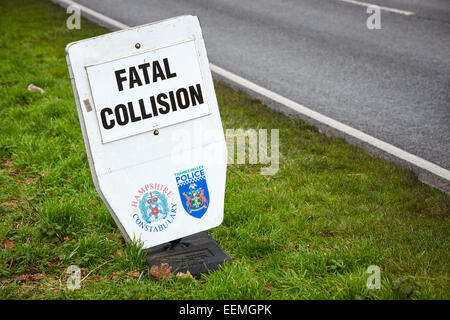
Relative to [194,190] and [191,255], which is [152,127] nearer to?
[194,190]

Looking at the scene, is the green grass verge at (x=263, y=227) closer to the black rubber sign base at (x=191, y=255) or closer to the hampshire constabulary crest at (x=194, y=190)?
the black rubber sign base at (x=191, y=255)

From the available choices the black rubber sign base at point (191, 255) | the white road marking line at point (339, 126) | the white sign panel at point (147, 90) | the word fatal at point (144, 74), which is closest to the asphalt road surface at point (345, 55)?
the white road marking line at point (339, 126)

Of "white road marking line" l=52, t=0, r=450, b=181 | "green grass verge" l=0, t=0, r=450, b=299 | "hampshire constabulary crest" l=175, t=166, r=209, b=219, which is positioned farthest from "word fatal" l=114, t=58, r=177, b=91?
"white road marking line" l=52, t=0, r=450, b=181

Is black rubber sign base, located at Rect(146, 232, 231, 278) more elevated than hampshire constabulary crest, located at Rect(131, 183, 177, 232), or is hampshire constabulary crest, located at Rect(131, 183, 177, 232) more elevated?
hampshire constabulary crest, located at Rect(131, 183, 177, 232)

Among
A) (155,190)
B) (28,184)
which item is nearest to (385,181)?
(155,190)

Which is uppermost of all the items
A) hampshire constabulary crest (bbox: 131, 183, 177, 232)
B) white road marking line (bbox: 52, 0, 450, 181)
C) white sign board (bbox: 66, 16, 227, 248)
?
white sign board (bbox: 66, 16, 227, 248)

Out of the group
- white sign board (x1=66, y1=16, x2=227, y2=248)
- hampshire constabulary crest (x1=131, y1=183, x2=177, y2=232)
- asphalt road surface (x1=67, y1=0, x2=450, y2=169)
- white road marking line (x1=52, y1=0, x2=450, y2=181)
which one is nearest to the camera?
white sign board (x1=66, y1=16, x2=227, y2=248)

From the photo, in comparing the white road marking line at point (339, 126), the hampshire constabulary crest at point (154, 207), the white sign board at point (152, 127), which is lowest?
the white road marking line at point (339, 126)

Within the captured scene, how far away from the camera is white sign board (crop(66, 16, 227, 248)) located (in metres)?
→ 2.91

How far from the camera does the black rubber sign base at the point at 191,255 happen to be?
310cm

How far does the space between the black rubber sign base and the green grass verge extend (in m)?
0.08

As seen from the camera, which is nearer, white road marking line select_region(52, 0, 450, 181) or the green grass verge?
the green grass verge

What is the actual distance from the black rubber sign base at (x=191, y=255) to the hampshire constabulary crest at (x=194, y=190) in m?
0.25

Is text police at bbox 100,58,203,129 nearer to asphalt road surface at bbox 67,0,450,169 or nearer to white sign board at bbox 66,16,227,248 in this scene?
white sign board at bbox 66,16,227,248
